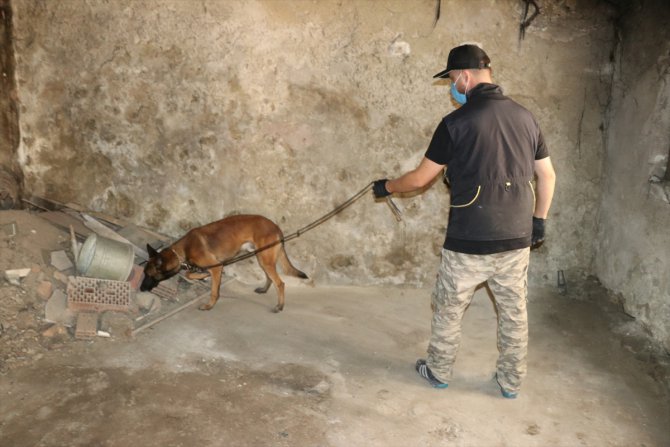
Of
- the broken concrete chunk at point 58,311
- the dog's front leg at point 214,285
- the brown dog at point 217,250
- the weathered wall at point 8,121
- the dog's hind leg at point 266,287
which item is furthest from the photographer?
the dog's hind leg at point 266,287

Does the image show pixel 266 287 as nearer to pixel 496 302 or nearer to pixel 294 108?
pixel 294 108

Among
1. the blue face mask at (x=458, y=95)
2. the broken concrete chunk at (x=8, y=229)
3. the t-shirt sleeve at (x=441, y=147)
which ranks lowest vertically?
the broken concrete chunk at (x=8, y=229)

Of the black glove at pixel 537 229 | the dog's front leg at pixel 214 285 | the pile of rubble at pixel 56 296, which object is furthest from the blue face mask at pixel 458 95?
the pile of rubble at pixel 56 296

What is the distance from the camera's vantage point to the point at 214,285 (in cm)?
509

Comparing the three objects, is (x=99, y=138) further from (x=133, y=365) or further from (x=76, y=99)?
(x=133, y=365)

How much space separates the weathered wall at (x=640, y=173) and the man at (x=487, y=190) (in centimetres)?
154

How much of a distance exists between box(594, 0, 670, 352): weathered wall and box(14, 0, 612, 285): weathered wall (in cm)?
20

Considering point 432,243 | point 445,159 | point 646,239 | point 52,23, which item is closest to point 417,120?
point 432,243

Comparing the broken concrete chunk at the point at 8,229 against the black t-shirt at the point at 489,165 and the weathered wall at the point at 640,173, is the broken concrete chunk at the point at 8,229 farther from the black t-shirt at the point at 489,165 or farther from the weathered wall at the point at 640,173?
the weathered wall at the point at 640,173

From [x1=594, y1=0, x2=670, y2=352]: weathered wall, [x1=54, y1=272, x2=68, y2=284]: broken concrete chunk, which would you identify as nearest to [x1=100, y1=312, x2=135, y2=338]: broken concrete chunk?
[x1=54, y1=272, x2=68, y2=284]: broken concrete chunk

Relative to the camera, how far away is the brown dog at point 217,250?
15.8ft

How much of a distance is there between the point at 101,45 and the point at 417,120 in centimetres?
336

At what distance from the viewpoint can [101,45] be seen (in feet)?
17.5

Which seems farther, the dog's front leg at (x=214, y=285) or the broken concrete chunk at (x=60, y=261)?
the dog's front leg at (x=214, y=285)
